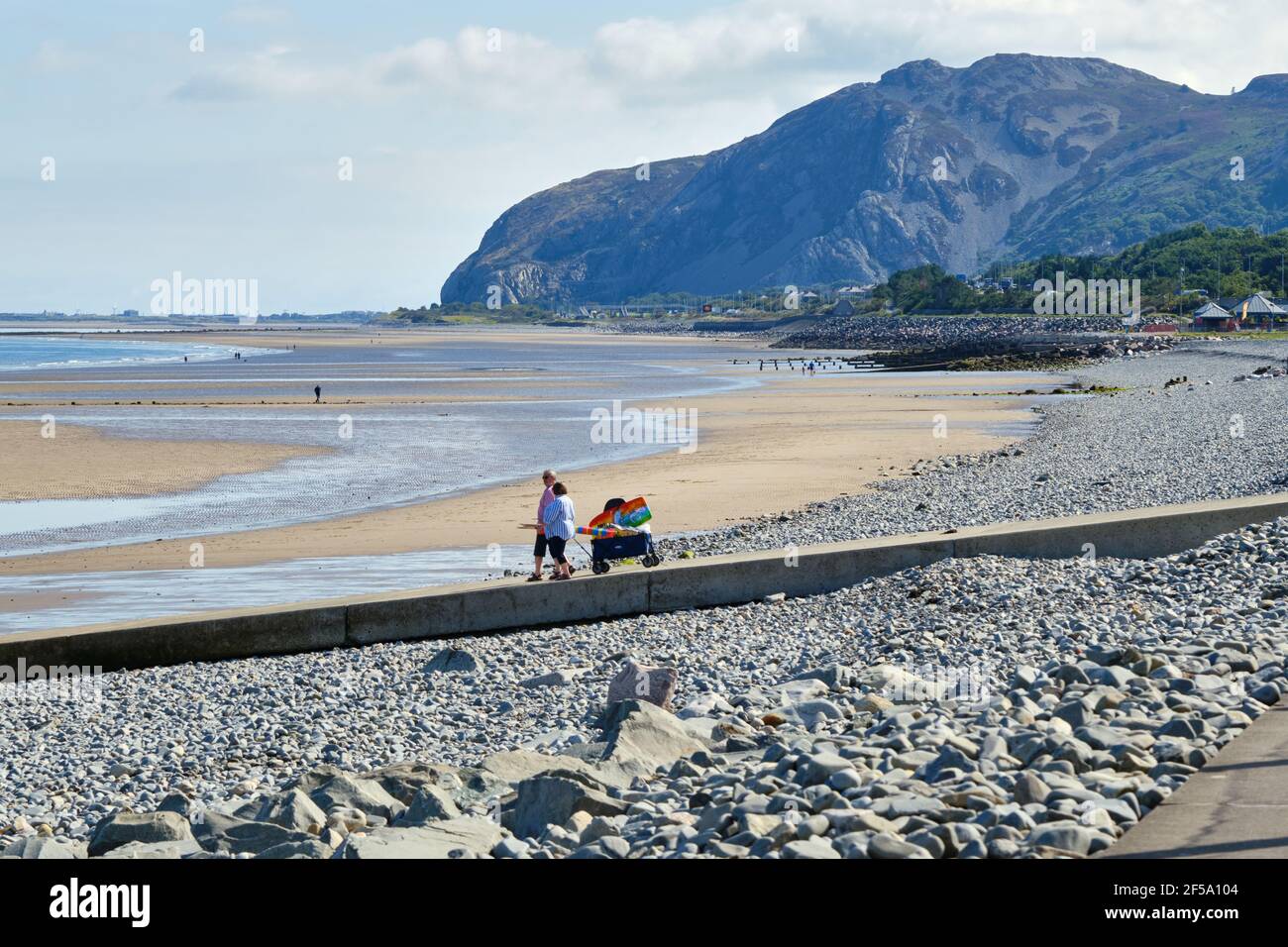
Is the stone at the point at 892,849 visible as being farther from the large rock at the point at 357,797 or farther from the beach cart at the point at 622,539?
the beach cart at the point at 622,539

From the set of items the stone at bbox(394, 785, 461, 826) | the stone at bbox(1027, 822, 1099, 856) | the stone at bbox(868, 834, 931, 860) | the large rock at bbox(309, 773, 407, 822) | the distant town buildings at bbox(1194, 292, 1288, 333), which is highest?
the distant town buildings at bbox(1194, 292, 1288, 333)

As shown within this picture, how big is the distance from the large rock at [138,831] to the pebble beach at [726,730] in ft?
0.09

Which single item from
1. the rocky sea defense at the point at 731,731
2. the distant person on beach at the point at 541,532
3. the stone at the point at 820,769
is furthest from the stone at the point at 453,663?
the stone at the point at 820,769

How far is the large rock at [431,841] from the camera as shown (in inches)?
289

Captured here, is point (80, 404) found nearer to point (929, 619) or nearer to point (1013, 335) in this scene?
point (929, 619)

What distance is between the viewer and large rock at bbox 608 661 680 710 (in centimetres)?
1159

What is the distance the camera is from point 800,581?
55.1ft

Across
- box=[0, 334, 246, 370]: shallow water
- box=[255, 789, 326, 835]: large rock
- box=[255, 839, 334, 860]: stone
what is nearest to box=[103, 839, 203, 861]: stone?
box=[255, 789, 326, 835]: large rock

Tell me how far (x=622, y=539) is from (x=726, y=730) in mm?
7075

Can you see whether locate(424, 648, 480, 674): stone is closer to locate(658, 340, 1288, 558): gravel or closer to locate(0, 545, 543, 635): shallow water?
locate(0, 545, 543, 635): shallow water

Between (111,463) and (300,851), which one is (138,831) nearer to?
(300,851)

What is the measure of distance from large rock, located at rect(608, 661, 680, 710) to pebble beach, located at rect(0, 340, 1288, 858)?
0.17 metres
